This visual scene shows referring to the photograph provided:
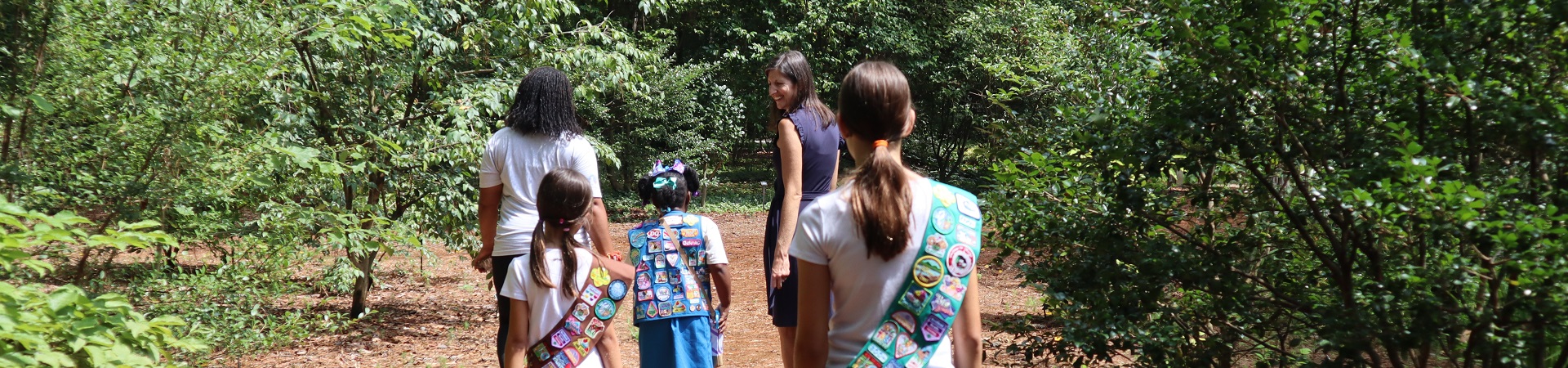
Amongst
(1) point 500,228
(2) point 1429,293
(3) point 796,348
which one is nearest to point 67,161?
(1) point 500,228

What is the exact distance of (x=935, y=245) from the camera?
6.93 ft

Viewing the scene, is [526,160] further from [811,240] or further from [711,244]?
[811,240]

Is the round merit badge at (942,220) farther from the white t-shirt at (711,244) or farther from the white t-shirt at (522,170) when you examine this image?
the white t-shirt at (522,170)

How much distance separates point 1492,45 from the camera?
288 centimetres

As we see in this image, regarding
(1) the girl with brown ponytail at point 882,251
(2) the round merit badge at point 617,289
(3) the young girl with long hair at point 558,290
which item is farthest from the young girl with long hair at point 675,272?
(1) the girl with brown ponytail at point 882,251

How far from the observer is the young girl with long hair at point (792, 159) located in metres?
3.87

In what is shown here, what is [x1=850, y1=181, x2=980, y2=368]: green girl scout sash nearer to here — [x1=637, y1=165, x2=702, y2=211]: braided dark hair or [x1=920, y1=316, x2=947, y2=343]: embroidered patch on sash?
[x1=920, y1=316, x2=947, y2=343]: embroidered patch on sash

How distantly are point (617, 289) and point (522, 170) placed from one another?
778 mm

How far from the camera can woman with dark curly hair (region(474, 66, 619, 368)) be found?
162 inches

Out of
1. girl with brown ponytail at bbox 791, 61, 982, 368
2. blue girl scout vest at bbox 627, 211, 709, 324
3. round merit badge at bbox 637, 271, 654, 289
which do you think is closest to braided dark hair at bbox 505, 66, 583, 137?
blue girl scout vest at bbox 627, 211, 709, 324

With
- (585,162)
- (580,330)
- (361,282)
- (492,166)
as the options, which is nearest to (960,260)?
(580,330)

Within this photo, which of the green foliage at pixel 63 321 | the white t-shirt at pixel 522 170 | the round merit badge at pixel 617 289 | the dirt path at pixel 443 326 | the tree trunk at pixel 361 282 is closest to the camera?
the green foliage at pixel 63 321

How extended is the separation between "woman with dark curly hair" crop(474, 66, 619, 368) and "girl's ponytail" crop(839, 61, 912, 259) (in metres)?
2.10

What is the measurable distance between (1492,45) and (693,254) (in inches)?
105
